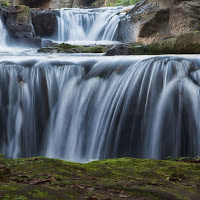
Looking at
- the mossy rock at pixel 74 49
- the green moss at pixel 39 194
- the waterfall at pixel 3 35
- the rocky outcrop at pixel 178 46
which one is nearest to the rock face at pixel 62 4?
the waterfall at pixel 3 35

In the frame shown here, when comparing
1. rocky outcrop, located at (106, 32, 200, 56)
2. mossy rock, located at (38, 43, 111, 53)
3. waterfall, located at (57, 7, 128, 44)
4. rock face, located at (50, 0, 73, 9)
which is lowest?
mossy rock, located at (38, 43, 111, 53)

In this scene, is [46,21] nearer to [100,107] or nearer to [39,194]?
[100,107]

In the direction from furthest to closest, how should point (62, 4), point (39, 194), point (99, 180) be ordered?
point (62, 4) < point (99, 180) < point (39, 194)

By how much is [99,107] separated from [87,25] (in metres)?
11.9

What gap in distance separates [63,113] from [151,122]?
1.79m

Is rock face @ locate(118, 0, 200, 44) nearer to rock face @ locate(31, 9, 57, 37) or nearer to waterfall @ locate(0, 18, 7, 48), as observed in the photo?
rock face @ locate(31, 9, 57, 37)

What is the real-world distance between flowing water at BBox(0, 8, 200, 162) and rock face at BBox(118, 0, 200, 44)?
252 inches

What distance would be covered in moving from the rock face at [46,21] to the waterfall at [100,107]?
33.7 feet

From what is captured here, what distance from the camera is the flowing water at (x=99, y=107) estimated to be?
16.5ft

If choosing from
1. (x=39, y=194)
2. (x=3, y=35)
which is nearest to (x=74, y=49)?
(x=3, y=35)

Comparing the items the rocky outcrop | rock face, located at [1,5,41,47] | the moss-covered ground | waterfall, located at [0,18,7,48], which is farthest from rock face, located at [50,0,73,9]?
the moss-covered ground

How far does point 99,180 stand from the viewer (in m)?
2.46

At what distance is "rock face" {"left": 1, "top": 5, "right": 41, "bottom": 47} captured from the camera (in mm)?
14930

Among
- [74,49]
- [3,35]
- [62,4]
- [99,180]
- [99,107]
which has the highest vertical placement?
[62,4]
